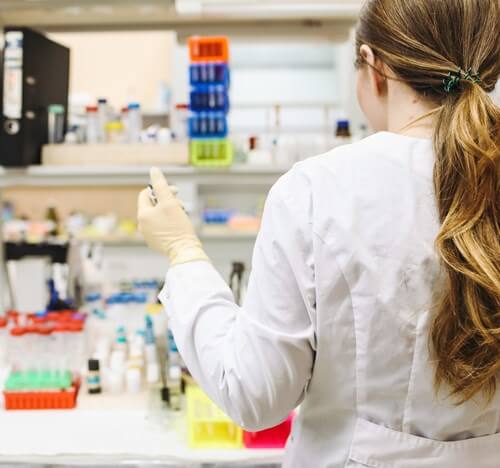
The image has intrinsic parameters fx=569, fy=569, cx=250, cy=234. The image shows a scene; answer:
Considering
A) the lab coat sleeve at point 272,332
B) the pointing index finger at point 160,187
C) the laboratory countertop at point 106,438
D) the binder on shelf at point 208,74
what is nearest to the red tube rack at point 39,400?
the laboratory countertop at point 106,438

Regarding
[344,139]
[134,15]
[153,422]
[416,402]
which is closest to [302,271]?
[416,402]

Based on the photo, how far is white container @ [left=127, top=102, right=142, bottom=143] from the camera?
1.78m

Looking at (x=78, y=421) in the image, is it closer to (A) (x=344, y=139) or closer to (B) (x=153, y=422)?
(B) (x=153, y=422)

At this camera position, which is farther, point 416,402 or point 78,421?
point 78,421

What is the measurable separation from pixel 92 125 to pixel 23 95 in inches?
9.2

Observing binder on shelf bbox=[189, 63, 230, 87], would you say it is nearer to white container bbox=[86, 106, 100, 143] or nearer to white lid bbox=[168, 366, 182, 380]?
white container bbox=[86, 106, 100, 143]

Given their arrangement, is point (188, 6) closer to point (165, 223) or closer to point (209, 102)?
point (209, 102)

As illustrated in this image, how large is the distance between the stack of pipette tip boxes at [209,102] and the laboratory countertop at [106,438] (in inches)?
28.3

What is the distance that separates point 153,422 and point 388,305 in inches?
29.4

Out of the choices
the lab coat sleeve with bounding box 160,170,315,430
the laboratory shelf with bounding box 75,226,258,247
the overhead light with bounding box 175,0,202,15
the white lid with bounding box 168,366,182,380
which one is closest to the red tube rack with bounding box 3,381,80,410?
the white lid with bounding box 168,366,182,380

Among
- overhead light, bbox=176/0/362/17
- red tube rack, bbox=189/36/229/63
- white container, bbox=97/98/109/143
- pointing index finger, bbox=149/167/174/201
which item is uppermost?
overhead light, bbox=176/0/362/17

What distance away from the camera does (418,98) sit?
31.9 inches

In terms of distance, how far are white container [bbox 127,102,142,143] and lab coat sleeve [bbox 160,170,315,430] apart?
3.56 ft

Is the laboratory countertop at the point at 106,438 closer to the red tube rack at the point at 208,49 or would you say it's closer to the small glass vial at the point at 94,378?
the small glass vial at the point at 94,378
